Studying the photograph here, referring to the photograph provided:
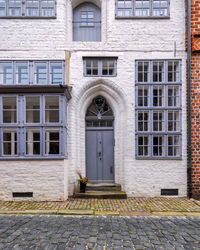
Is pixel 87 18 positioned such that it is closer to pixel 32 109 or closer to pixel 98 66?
pixel 98 66

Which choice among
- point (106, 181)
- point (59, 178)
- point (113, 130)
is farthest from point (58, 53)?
point (106, 181)

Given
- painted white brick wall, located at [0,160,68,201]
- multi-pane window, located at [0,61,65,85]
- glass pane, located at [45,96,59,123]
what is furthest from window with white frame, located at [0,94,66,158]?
multi-pane window, located at [0,61,65,85]

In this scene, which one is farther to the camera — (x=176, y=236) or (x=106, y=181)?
(x=106, y=181)

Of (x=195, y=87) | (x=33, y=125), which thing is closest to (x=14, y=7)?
(x=33, y=125)

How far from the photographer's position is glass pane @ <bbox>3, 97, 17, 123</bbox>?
19.7 feet

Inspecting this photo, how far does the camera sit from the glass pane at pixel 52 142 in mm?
5883

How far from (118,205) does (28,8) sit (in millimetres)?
7494

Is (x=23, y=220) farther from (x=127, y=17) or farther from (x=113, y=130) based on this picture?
(x=127, y=17)

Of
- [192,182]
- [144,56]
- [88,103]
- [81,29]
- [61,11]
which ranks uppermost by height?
[61,11]

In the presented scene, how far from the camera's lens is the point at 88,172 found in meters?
6.83

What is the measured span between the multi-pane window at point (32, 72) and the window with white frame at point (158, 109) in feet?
9.61

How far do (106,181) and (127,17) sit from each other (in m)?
6.14

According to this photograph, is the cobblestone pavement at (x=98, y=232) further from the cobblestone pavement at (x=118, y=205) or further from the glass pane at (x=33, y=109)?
the glass pane at (x=33, y=109)

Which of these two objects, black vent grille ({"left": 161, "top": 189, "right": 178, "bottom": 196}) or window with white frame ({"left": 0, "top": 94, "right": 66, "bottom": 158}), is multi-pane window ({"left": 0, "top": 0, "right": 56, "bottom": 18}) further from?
black vent grille ({"left": 161, "top": 189, "right": 178, "bottom": 196})
